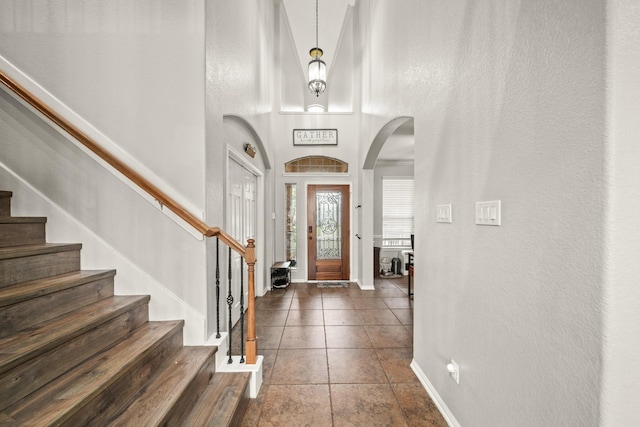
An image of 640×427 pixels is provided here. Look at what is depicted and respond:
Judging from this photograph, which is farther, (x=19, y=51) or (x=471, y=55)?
(x=19, y=51)

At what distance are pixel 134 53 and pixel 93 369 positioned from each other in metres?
2.15

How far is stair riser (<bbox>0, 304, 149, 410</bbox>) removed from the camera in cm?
113

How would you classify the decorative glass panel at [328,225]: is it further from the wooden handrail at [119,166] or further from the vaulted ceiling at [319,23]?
the wooden handrail at [119,166]

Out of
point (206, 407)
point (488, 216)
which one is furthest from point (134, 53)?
point (488, 216)

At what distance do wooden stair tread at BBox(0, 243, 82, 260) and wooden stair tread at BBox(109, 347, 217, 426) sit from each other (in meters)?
1.03

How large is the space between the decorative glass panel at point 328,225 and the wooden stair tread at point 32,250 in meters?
3.88

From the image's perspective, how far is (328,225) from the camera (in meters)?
5.51

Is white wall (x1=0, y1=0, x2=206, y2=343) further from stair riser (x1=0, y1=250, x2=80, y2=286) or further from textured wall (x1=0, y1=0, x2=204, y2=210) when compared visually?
stair riser (x1=0, y1=250, x2=80, y2=286)

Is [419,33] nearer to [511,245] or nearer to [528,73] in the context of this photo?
[528,73]

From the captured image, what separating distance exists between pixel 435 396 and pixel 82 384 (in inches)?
81.2

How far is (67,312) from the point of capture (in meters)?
1.63

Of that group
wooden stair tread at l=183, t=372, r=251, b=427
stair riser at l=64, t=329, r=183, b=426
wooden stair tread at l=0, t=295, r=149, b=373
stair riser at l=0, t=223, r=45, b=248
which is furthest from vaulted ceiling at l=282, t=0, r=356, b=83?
wooden stair tread at l=183, t=372, r=251, b=427

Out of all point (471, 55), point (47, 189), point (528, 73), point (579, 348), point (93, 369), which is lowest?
point (93, 369)

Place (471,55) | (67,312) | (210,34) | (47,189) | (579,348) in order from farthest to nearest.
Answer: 1. (210,34)
2. (47,189)
3. (67,312)
4. (471,55)
5. (579,348)
